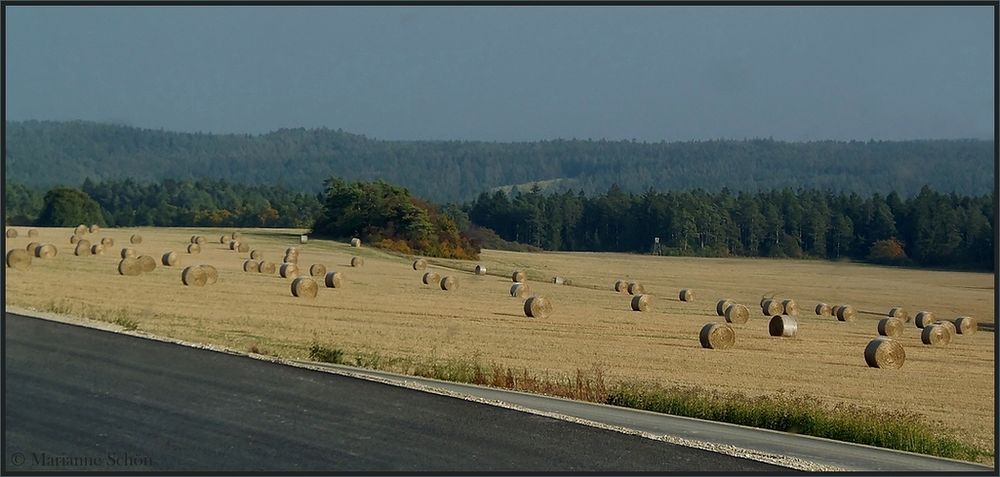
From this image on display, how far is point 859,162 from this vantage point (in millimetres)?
177750

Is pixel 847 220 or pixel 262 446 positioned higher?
pixel 847 220

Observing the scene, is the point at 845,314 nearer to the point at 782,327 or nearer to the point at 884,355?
the point at 782,327

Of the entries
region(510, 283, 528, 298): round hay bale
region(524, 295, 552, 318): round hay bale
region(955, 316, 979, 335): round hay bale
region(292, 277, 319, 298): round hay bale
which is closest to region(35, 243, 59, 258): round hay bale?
region(292, 277, 319, 298): round hay bale

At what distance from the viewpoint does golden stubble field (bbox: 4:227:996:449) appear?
2364cm

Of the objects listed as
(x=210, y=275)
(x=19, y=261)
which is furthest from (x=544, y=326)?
(x=19, y=261)

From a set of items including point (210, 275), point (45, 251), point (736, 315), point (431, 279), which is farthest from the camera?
point (431, 279)

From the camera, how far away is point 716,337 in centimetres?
3042

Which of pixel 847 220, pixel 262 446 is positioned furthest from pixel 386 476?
pixel 847 220

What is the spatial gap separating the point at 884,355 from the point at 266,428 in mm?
18636

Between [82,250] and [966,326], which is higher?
[82,250]

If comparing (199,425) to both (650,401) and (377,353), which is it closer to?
(650,401)


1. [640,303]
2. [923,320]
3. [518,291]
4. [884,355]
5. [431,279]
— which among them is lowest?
[884,355]

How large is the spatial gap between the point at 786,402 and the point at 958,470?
5.39 metres

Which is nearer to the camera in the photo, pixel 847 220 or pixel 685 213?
pixel 847 220
